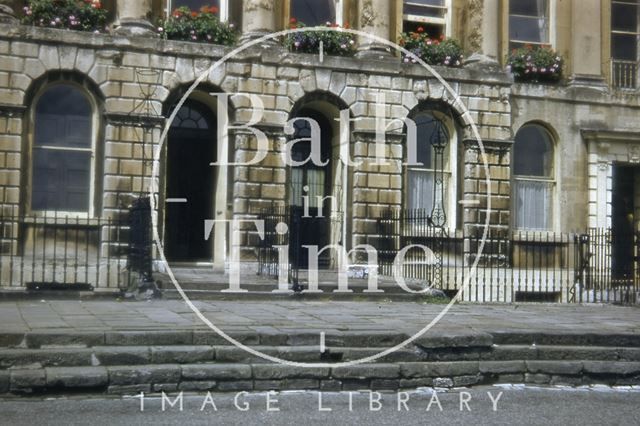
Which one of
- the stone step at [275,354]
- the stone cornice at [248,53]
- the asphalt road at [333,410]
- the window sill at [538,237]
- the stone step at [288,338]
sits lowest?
the asphalt road at [333,410]

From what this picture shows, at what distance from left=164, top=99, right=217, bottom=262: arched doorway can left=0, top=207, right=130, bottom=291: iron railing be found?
4.83 feet

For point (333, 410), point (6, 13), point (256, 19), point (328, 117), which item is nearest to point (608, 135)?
point (328, 117)

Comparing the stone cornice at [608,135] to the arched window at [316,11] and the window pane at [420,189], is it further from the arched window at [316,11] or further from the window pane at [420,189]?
the arched window at [316,11]

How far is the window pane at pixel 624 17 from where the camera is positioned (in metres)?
22.8

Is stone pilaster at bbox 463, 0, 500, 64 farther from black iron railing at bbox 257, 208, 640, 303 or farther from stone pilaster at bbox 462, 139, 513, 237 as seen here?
black iron railing at bbox 257, 208, 640, 303

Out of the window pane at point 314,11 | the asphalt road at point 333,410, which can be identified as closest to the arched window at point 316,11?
the window pane at point 314,11

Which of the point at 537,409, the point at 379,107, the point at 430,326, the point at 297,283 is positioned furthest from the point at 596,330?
the point at 379,107

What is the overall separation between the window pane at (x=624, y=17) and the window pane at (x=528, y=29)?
173cm

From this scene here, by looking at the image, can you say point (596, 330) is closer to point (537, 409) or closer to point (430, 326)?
point (430, 326)

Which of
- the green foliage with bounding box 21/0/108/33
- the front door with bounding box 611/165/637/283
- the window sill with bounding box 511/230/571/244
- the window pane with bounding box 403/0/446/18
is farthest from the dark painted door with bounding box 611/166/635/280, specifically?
the green foliage with bounding box 21/0/108/33

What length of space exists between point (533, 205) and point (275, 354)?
1361 centimetres

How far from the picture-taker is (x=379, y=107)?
20031 mm

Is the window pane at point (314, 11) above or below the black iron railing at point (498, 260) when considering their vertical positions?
above

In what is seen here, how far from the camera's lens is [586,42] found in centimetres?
2203
